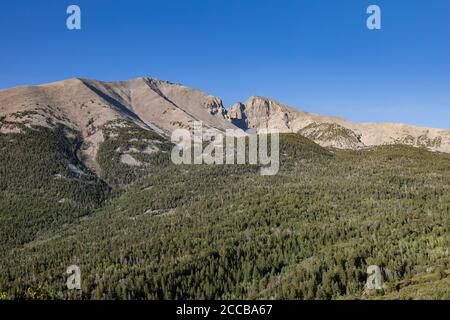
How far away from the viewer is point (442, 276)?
14612 centimetres

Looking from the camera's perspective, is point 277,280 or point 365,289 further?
point 277,280

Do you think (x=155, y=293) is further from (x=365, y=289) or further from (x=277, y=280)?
(x=365, y=289)
